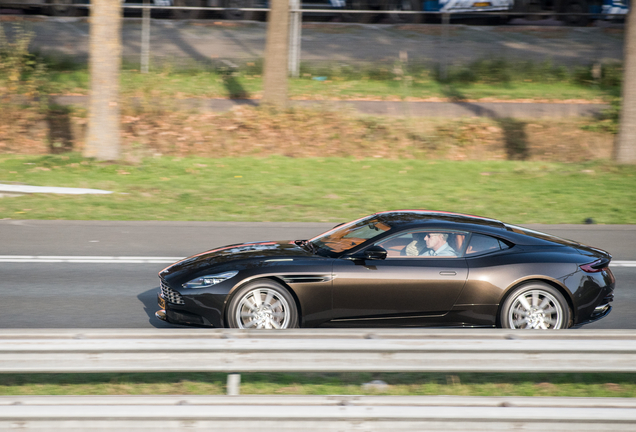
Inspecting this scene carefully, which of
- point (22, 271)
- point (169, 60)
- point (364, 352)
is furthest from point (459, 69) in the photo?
point (364, 352)

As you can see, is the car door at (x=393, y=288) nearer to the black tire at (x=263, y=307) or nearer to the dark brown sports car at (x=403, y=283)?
the dark brown sports car at (x=403, y=283)

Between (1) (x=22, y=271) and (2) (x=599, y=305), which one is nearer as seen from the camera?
(2) (x=599, y=305)

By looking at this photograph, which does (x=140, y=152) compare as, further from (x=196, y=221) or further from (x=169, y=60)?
(x=169, y=60)

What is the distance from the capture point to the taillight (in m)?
6.71

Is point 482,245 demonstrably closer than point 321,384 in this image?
No

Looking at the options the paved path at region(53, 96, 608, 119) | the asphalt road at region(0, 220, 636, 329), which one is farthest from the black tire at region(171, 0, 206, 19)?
the asphalt road at region(0, 220, 636, 329)

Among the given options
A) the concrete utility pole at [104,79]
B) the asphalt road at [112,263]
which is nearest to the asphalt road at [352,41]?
the concrete utility pole at [104,79]

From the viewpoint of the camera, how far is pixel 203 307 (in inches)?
250

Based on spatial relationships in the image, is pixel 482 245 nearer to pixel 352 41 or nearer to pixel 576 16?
pixel 352 41

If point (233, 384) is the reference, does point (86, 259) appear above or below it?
below

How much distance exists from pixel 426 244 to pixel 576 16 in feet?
88.5

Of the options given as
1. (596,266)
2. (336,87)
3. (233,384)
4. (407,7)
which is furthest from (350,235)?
(407,7)

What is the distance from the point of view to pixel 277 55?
62.8 ft

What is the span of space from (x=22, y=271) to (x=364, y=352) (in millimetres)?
6166
